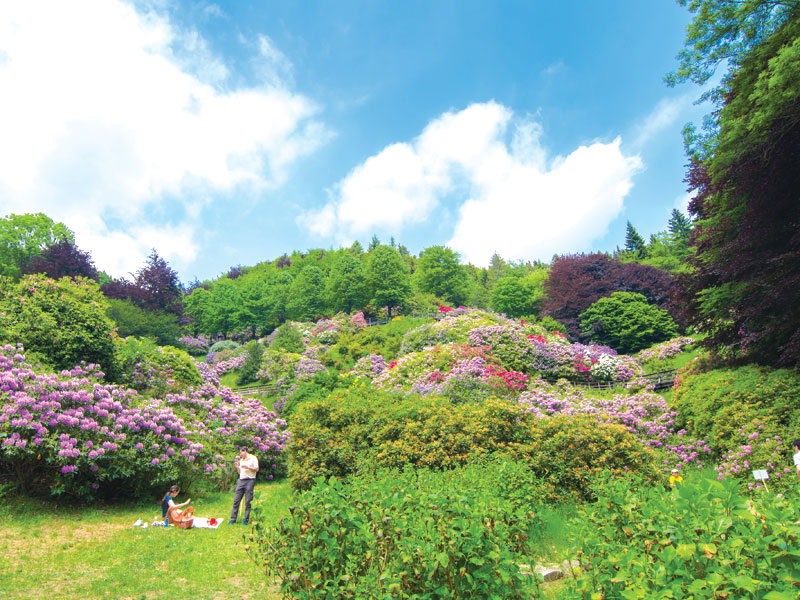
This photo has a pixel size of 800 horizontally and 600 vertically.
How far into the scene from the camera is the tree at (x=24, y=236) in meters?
36.6

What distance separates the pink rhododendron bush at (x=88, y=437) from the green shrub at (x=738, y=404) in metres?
11.0

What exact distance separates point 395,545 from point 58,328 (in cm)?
1089

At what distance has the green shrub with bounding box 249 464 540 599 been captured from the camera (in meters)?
2.98

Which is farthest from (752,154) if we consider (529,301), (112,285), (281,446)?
(112,285)

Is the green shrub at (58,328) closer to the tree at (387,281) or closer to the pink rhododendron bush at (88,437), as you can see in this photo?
the pink rhododendron bush at (88,437)

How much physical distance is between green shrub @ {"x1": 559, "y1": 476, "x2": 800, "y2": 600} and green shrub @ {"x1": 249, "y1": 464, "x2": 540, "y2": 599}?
598mm

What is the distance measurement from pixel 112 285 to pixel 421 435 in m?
35.3

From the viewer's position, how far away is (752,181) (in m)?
9.36

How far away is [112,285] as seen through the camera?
113 ft

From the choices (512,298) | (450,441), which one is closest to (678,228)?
(512,298)

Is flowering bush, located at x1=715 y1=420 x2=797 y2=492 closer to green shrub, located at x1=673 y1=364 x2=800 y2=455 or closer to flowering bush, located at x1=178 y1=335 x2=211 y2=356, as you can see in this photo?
green shrub, located at x1=673 y1=364 x2=800 y2=455

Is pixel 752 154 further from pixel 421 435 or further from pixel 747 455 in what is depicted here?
pixel 421 435

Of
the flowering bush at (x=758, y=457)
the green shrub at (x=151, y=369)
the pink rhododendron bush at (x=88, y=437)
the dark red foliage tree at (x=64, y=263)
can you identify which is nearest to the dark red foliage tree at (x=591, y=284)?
the flowering bush at (x=758, y=457)

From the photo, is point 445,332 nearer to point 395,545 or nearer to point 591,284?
point 591,284
